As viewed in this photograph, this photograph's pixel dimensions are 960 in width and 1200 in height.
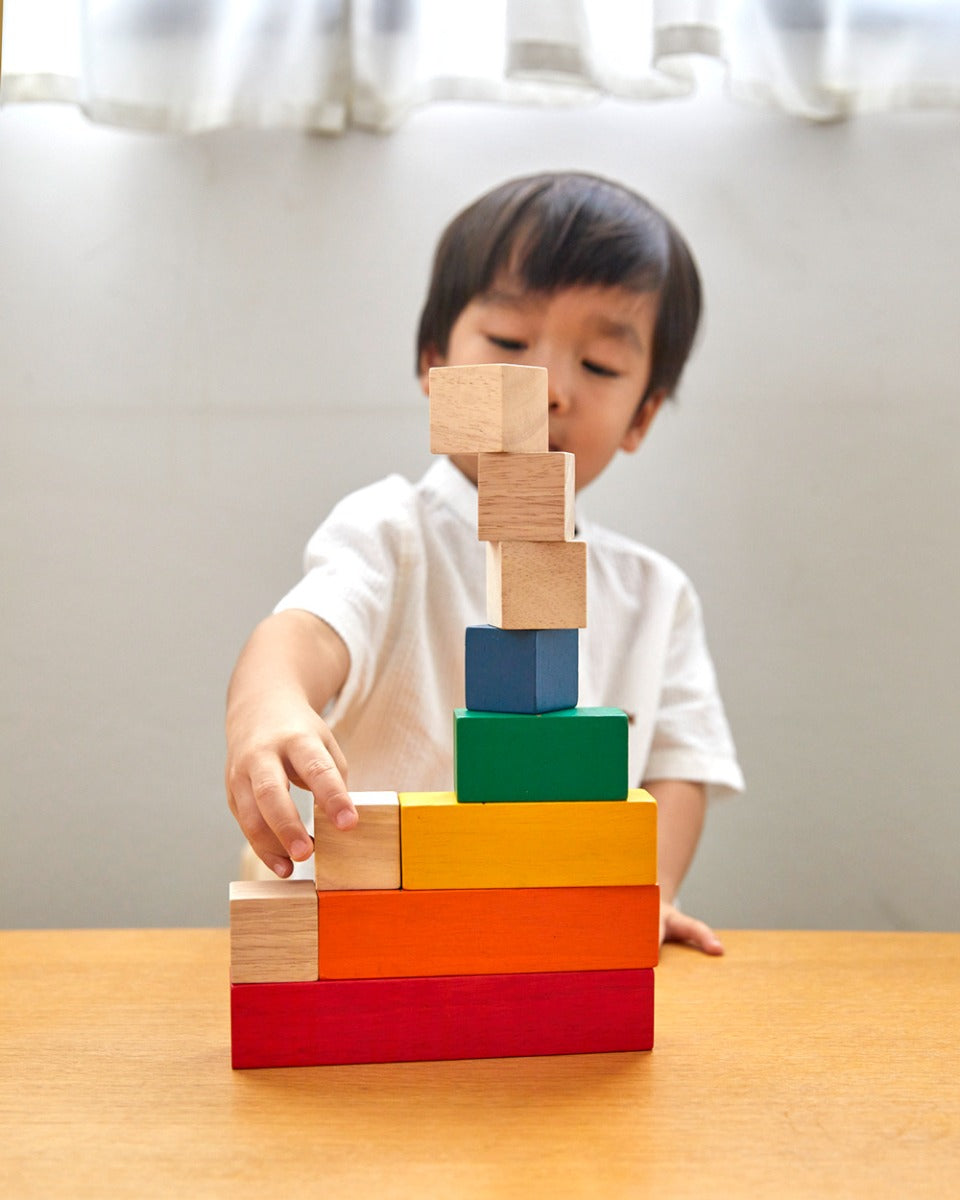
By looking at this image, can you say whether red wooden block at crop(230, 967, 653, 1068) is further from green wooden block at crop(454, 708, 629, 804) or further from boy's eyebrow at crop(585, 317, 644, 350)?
boy's eyebrow at crop(585, 317, 644, 350)

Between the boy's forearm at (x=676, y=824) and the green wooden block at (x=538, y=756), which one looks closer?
the green wooden block at (x=538, y=756)

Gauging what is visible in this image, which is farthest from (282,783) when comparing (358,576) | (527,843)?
(358,576)

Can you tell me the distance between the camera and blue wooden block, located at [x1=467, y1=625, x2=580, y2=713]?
585 millimetres

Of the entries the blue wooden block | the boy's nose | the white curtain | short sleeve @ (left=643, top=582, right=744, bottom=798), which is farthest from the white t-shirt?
the white curtain

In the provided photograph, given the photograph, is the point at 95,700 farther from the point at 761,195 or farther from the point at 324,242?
the point at 761,195

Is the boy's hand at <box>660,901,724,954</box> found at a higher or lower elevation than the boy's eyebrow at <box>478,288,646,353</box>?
lower

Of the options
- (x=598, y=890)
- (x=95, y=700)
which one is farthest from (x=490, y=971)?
(x=95, y=700)

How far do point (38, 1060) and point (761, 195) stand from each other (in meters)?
1.00

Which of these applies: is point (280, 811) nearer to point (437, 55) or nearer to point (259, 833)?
point (259, 833)

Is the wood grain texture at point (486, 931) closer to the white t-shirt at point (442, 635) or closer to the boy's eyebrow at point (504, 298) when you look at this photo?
the white t-shirt at point (442, 635)

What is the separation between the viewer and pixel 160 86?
1.12m

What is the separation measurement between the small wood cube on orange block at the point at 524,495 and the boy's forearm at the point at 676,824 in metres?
0.46

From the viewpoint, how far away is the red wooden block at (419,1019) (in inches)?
22.5

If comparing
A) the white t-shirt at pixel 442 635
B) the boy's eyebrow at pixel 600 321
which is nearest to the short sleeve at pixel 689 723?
the white t-shirt at pixel 442 635
